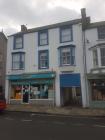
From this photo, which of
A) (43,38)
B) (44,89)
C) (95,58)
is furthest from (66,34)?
(44,89)

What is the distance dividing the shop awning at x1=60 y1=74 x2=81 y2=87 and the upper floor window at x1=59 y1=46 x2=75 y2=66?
1469 millimetres

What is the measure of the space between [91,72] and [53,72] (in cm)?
435

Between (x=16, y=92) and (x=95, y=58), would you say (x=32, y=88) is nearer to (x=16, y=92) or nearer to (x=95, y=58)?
(x=16, y=92)

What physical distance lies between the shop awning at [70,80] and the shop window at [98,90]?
5.70 feet

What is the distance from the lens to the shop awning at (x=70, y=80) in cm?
2161

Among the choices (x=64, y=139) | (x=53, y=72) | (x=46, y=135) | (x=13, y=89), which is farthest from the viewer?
(x=13, y=89)

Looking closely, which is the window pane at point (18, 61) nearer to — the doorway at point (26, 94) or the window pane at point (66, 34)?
the doorway at point (26, 94)

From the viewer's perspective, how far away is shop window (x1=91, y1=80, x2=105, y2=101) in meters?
21.0

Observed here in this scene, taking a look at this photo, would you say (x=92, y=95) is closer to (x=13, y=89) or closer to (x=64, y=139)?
(x=13, y=89)

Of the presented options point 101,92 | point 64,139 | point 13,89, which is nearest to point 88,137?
point 64,139

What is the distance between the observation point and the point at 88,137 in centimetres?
859

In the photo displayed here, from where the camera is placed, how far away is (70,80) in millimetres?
21938

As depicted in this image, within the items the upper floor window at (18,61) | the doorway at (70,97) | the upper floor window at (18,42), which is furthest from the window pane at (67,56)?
the upper floor window at (18,42)

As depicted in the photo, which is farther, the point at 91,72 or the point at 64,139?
the point at 91,72
